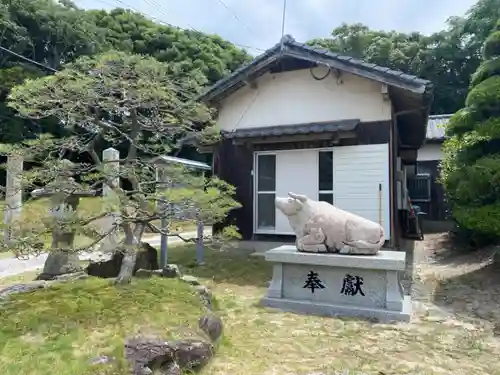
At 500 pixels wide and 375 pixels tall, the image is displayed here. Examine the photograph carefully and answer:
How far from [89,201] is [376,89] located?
6116 mm

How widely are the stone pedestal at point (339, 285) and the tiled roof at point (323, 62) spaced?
3.58m

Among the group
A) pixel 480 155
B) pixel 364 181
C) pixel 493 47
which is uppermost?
pixel 493 47

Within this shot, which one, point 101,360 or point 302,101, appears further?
point 302,101

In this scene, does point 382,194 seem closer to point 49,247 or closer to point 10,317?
point 49,247

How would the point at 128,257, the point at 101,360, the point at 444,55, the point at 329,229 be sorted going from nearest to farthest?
the point at 101,360
the point at 128,257
the point at 329,229
the point at 444,55

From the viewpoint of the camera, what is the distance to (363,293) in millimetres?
4680

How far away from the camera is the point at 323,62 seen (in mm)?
7742

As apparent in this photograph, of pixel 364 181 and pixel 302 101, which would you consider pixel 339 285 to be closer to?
pixel 364 181

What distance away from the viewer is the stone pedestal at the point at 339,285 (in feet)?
14.8

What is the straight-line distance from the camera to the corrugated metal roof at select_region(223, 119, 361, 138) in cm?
742

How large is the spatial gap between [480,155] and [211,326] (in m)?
5.88

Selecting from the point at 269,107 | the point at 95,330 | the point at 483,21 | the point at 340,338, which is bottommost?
the point at 340,338

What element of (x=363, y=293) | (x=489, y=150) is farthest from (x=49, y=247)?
(x=489, y=150)

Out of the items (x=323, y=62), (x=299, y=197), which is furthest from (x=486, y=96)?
(x=299, y=197)
